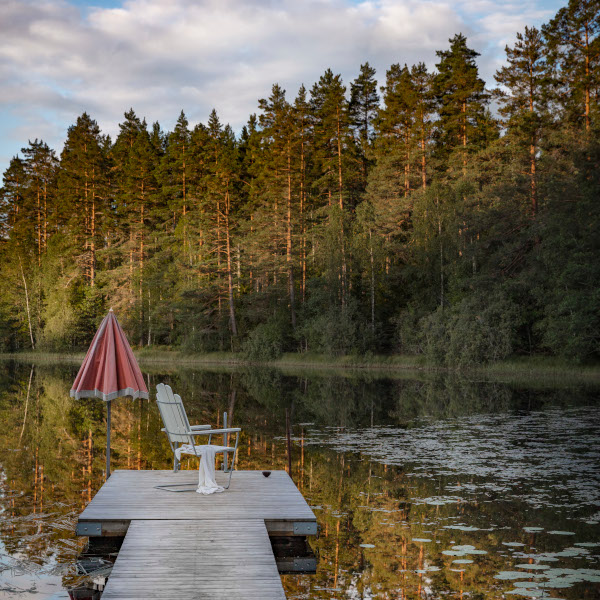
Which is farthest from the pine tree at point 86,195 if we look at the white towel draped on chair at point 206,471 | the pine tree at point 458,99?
the white towel draped on chair at point 206,471

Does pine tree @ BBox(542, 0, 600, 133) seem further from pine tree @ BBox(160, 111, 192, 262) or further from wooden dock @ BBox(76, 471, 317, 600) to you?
pine tree @ BBox(160, 111, 192, 262)

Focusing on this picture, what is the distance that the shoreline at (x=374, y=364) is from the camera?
30.0 metres

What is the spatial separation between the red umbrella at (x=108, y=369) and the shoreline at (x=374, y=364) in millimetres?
22536

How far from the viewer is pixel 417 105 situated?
43.8 meters

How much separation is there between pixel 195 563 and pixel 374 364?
33474mm

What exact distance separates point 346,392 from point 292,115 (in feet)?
90.6

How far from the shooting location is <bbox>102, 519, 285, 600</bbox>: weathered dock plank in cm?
485

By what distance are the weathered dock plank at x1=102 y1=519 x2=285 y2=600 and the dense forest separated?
25547 mm

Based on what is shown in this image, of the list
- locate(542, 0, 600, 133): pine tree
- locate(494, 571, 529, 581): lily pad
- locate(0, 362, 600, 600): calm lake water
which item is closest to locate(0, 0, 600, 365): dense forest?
locate(542, 0, 600, 133): pine tree

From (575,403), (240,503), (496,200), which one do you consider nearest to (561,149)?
(496,200)

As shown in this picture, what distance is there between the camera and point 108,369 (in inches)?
331

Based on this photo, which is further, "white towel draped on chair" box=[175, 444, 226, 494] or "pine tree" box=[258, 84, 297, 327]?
"pine tree" box=[258, 84, 297, 327]

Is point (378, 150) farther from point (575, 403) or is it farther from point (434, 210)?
point (575, 403)

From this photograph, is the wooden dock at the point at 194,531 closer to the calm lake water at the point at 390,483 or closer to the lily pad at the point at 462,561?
the calm lake water at the point at 390,483
